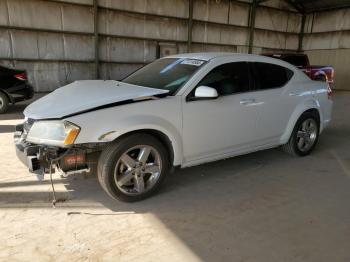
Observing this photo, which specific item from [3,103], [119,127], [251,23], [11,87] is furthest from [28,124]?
[251,23]

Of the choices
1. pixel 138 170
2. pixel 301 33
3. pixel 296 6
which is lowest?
pixel 138 170

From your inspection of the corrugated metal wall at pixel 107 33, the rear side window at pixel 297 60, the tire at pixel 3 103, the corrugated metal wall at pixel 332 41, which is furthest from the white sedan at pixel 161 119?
the corrugated metal wall at pixel 332 41

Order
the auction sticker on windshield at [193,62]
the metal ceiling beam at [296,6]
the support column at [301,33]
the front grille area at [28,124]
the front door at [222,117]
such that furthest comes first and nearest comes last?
1. the support column at [301,33]
2. the metal ceiling beam at [296,6]
3. the auction sticker on windshield at [193,62]
4. the front door at [222,117]
5. the front grille area at [28,124]

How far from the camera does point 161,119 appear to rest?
321cm

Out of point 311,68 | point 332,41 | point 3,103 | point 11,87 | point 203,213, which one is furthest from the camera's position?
point 332,41

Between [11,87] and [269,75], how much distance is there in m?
6.69

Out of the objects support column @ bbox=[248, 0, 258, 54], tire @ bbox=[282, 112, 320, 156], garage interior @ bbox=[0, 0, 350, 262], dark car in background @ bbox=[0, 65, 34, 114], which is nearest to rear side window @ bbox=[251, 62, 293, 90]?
tire @ bbox=[282, 112, 320, 156]

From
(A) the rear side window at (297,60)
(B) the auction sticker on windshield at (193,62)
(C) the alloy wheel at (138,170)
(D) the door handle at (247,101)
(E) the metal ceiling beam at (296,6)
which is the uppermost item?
(E) the metal ceiling beam at (296,6)

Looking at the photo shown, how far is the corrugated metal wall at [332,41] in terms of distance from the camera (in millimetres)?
17469

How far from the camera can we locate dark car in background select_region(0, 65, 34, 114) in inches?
309

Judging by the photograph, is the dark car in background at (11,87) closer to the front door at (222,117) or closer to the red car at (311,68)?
the front door at (222,117)

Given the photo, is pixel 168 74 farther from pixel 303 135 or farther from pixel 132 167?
pixel 303 135

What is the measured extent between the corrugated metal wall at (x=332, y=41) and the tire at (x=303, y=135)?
49.5 feet

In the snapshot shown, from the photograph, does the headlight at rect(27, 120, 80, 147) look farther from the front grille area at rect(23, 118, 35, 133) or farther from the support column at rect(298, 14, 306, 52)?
the support column at rect(298, 14, 306, 52)
